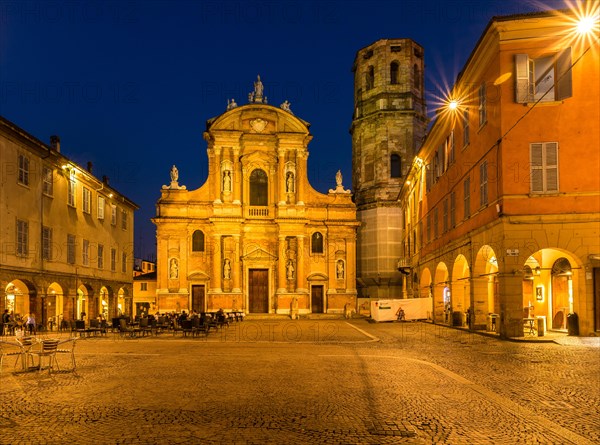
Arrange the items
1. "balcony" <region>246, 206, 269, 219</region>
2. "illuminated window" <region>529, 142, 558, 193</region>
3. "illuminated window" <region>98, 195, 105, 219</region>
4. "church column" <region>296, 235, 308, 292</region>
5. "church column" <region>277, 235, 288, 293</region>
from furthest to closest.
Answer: "balcony" <region>246, 206, 269, 219</region> < "church column" <region>277, 235, 288, 293</region> < "church column" <region>296, 235, 308, 292</region> < "illuminated window" <region>98, 195, 105, 219</region> < "illuminated window" <region>529, 142, 558, 193</region>

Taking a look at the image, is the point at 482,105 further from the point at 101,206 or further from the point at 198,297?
the point at 198,297

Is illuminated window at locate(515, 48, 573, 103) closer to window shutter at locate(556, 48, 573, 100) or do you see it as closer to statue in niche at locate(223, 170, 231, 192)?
window shutter at locate(556, 48, 573, 100)

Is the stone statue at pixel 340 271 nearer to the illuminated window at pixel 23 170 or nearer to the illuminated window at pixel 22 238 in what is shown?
the illuminated window at pixel 22 238

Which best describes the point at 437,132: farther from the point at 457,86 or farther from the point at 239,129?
the point at 239,129

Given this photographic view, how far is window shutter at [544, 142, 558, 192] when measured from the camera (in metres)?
19.2

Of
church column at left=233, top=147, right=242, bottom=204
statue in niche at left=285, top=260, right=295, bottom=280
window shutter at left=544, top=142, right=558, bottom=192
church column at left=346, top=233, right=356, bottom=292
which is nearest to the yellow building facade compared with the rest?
church column at left=233, top=147, right=242, bottom=204

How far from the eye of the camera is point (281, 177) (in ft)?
151

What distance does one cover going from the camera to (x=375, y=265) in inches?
1976

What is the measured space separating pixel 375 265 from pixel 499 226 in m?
30.6

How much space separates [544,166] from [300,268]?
90.3 feet

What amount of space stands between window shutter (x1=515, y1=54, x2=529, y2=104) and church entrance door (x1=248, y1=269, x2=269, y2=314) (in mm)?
29316

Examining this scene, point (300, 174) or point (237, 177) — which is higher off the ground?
point (300, 174)

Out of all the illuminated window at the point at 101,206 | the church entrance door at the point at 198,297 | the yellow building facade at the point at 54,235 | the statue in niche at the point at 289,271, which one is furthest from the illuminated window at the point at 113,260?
the statue in niche at the point at 289,271

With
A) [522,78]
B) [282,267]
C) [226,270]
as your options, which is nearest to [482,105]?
[522,78]
